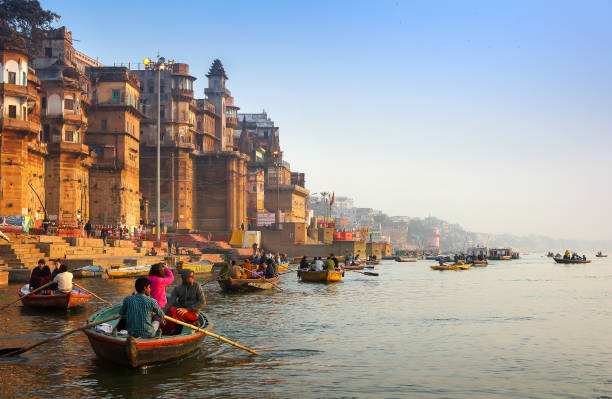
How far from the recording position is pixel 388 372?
607 inches

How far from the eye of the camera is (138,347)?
532 inches

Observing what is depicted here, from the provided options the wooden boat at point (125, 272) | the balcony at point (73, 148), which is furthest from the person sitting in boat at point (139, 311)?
the balcony at point (73, 148)

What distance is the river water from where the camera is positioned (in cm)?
1350

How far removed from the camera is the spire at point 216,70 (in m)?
111

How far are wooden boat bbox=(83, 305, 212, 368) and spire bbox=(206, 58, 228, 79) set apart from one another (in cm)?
9927

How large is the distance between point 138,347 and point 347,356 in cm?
575

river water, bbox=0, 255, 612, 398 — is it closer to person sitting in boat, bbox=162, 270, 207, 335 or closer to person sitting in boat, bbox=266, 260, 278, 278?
person sitting in boat, bbox=162, 270, 207, 335

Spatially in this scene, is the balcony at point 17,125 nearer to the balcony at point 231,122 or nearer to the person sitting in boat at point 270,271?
the person sitting in boat at point 270,271

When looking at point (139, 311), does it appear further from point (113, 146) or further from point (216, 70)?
point (216, 70)

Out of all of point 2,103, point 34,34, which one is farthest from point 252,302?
point 34,34

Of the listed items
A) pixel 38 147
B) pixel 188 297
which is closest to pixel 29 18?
pixel 38 147

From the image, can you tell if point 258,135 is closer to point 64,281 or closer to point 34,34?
point 34,34

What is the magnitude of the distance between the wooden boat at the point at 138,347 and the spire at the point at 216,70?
326 ft

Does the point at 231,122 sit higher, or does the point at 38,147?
the point at 231,122
